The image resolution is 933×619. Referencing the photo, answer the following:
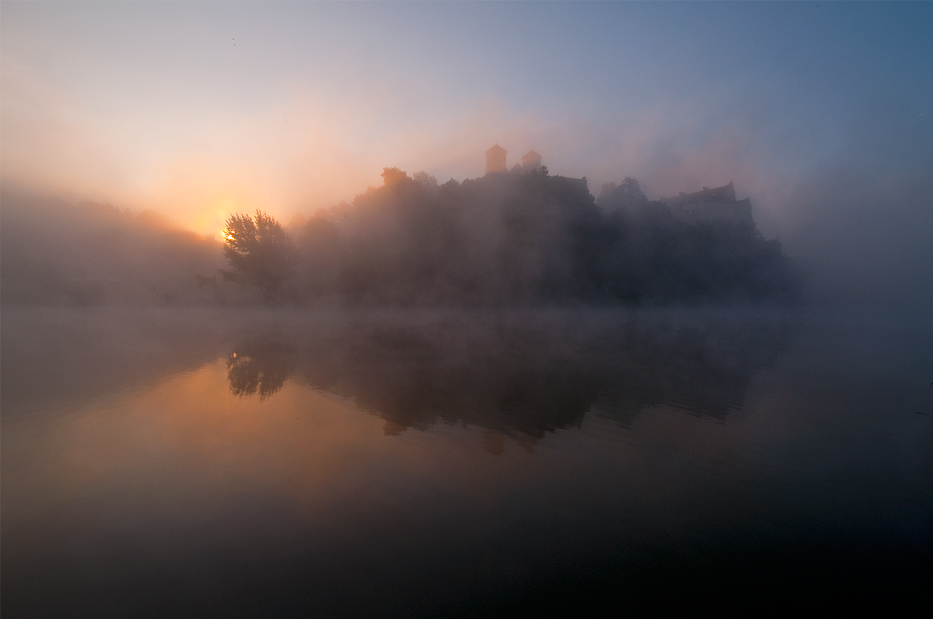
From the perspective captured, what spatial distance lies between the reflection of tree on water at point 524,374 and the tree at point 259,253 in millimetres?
18391

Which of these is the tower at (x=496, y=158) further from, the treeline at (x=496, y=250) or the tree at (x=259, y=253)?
the tree at (x=259, y=253)

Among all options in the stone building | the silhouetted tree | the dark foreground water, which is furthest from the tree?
the stone building

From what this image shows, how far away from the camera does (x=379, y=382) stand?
7.81 m

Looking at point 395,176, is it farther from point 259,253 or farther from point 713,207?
point 713,207

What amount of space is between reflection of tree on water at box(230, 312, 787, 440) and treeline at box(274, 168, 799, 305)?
14.2 meters

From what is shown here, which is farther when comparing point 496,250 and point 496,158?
point 496,158

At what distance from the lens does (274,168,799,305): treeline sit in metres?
29.7

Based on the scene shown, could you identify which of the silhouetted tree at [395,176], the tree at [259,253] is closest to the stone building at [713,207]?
the silhouetted tree at [395,176]

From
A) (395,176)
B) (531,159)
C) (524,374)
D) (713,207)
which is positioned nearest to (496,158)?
(531,159)

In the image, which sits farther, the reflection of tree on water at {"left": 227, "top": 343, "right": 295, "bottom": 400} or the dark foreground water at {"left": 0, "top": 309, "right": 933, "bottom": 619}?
the reflection of tree on water at {"left": 227, "top": 343, "right": 295, "bottom": 400}

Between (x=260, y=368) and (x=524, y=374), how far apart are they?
5.97m

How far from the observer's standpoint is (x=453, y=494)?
3.72m

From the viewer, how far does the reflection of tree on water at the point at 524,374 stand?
20.4ft

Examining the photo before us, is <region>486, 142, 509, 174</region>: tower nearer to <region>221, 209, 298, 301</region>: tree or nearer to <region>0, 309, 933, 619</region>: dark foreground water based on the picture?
<region>221, 209, 298, 301</region>: tree
